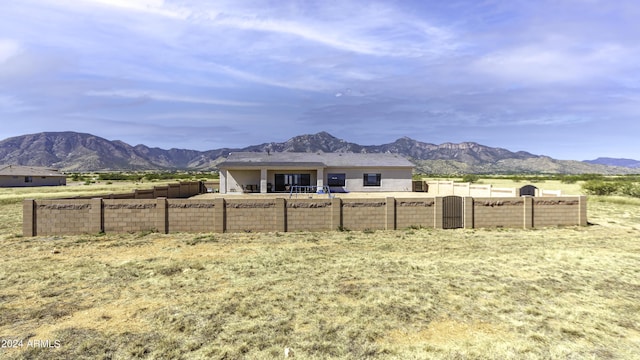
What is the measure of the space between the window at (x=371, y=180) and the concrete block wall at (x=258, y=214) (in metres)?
20.2

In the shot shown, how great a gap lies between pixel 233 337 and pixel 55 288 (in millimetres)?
5609

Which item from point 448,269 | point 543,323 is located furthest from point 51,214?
point 543,323

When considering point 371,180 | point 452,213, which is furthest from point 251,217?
point 371,180

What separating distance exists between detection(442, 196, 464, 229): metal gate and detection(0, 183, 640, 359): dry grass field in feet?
10.1

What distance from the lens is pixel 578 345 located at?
19.0ft

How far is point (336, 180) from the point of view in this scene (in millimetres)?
36938

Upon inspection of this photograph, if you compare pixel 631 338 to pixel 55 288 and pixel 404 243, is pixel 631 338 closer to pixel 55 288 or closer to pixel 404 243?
pixel 404 243

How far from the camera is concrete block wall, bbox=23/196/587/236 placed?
1511cm

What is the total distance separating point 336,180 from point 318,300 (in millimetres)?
29473

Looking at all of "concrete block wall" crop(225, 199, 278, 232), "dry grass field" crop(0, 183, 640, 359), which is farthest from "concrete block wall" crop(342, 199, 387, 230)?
"concrete block wall" crop(225, 199, 278, 232)

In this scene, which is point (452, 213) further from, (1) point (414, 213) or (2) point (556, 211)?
(2) point (556, 211)

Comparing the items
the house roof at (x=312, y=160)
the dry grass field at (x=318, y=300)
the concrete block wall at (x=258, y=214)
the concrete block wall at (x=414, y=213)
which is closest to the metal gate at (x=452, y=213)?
the concrete block wall at (x=258, y=214)

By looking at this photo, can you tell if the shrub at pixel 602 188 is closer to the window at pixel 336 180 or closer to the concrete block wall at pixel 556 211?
the concrete block wall at pixel 556 211

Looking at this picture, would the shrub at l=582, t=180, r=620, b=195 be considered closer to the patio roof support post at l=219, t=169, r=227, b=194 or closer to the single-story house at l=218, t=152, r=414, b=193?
the single-story house at l=218, t=152, r=414, b=193
